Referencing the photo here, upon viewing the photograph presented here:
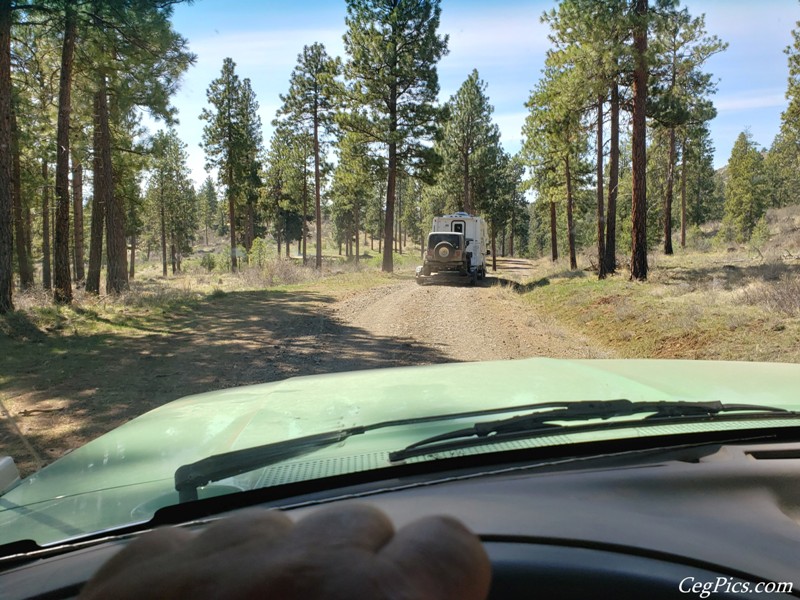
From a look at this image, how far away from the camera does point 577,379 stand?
2938mm

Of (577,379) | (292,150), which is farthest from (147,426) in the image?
(292,150)

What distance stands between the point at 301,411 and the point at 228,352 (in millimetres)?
6584

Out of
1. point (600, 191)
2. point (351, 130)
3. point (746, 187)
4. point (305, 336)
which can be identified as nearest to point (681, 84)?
point (600, 191)

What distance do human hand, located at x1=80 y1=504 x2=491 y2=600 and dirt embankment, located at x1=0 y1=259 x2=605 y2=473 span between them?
13.9ft

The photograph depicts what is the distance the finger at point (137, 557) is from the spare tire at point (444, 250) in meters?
21.7

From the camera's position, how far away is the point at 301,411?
2.47m

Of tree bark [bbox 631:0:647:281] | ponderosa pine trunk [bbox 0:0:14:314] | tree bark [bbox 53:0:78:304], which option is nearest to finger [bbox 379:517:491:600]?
ponderosa pine trunk [bbox 0:0:14:314]

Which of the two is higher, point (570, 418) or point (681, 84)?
point (681, 84)

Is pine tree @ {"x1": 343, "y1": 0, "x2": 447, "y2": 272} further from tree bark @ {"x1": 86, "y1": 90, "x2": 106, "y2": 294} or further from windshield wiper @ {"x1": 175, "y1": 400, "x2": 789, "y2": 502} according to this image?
windshield wiper @ {"x1": 175, "y1": 400, "x2": 789, "y2": 502}

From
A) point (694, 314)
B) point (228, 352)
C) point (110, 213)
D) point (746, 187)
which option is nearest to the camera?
point (228, 352)

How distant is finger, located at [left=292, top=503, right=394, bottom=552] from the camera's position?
67 centimetres

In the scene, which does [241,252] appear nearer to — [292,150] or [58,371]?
[292,150]

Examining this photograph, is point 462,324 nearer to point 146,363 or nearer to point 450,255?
point 146,363

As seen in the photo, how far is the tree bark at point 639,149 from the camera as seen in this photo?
14914 mm
